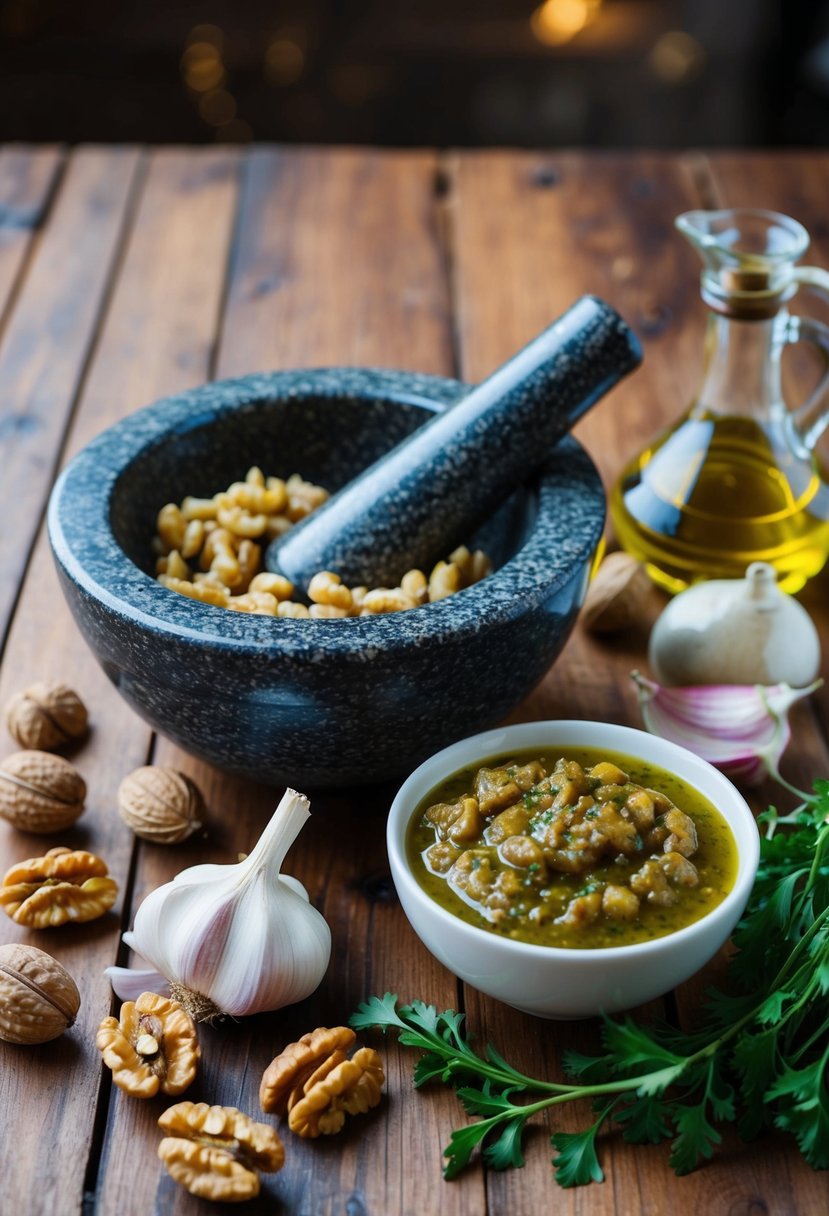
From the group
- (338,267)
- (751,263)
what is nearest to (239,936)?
(751,263)

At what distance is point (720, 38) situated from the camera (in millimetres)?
4449

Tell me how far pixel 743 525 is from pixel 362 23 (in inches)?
127

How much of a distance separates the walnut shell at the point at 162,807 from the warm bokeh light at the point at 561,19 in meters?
3.62

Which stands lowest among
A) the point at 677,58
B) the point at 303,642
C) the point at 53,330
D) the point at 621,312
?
the point at 677,58

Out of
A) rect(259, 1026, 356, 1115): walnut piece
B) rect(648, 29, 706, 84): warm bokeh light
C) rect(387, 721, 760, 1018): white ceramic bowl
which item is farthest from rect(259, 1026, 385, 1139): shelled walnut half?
rect(648, 29, 706, 84): warm bokeh light

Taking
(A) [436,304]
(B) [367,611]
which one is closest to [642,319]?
(A) [436,304]

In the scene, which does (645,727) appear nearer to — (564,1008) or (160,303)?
(564,1008)

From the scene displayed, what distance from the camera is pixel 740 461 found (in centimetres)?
163

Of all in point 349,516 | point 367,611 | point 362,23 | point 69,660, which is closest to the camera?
point 367,611

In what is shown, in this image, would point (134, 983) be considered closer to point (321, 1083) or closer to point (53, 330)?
point (321, 1083)

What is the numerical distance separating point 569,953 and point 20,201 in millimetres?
1983

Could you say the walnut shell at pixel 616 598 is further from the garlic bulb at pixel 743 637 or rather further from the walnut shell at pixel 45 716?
the walnut shell at pixel 45 716

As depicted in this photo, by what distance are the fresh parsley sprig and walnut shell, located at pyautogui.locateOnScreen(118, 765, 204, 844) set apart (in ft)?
0.87

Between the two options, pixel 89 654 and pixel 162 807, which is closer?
pixel 162 807
